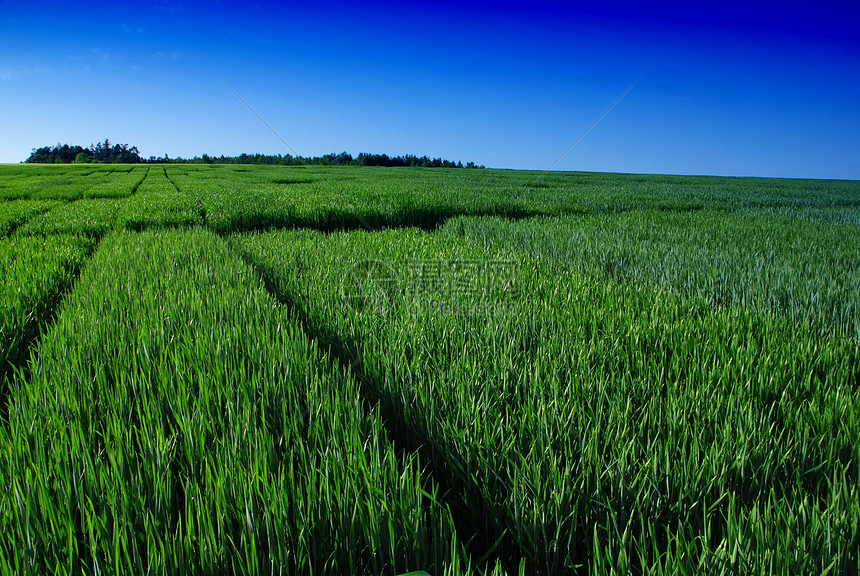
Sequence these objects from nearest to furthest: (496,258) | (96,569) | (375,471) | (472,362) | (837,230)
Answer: (96,569)
(375,471)
(472,362)
(496,258)
(837,230)

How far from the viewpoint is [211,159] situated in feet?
234

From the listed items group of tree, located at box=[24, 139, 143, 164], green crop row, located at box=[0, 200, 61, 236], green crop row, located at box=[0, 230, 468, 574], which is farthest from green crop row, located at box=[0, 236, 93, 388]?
group of tree, located at box=[24, 139, 143, 164]

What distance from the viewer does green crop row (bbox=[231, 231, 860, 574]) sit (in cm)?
78

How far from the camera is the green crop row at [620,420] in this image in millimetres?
775

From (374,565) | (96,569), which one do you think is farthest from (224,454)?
(374,565)

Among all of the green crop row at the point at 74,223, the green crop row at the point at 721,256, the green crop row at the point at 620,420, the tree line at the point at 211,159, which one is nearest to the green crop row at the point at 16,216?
the green crop row at the point at 74,223

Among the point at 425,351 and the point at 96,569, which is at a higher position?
the point at 425,351

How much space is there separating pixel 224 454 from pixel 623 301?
78.8 inches

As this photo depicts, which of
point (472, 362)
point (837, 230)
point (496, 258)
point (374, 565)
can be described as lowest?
point (374, 565)

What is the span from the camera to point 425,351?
60.4 inches

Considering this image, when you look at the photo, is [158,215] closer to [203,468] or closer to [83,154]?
[203,468]

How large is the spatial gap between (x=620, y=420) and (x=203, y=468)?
97 cm

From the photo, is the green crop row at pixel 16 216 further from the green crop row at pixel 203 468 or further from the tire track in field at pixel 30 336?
the green crop row at pixel 203 468

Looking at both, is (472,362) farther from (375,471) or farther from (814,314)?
(814,314)
